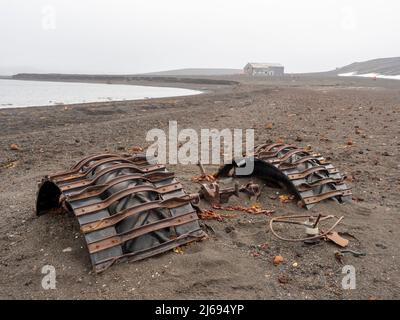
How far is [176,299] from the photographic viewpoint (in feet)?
11.1

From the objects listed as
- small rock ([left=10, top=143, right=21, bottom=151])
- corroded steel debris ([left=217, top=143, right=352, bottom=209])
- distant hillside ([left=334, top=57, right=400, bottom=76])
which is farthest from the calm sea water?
distant hillside ([left=334, top=57, right=400, bottom=76])

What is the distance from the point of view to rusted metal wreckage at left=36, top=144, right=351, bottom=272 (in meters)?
3.91

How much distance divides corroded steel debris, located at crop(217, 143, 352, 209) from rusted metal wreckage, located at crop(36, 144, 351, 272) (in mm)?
17

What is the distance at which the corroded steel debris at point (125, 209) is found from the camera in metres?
3.88

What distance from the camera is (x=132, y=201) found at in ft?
13.9

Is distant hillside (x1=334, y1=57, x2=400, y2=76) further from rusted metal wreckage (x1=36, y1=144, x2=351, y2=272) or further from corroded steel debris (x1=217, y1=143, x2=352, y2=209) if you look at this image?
rusted metal wreckage (x1=36, y1=144, x2=351, y2=272)

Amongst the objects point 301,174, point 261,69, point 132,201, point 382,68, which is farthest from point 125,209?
point 382,68

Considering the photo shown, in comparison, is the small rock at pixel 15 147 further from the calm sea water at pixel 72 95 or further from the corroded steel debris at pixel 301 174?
the calm sea water at pixel 72 95

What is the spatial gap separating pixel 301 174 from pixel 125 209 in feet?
8.98

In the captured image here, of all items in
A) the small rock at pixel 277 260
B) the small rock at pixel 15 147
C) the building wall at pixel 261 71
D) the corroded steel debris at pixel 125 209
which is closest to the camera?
the corroded steel debris at pixel 125 209

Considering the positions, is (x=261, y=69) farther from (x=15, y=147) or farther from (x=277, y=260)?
(x=277, y=260)

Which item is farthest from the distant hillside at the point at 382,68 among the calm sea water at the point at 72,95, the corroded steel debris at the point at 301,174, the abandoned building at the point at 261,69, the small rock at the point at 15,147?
the corroded steel debris at the point at 301,174
